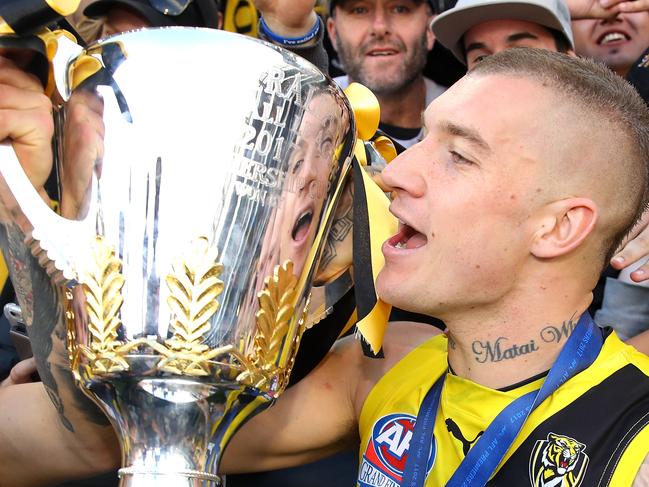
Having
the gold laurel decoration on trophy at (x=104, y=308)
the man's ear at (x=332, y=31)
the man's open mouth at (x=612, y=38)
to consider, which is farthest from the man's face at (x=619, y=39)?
the gold laurel decoration on trophy at (x=104, y=308)

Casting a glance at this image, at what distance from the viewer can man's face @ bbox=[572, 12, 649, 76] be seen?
3.02 metres

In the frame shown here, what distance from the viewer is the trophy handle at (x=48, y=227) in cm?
179

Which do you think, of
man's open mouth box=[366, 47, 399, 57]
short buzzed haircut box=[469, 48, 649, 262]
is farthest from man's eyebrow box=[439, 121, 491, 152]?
man's open mouth box=[366, 47, 399, 57]

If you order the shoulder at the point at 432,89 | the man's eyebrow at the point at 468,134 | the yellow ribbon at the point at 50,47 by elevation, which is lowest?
the man's eyebrow at the point at 468,134

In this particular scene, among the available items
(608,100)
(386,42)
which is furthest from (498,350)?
(386,42)

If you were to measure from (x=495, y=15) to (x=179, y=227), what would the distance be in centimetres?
167

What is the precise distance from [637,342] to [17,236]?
1.43 meters

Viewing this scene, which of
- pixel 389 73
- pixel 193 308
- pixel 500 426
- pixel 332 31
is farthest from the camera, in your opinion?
pixel 332 31

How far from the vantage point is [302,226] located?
6.19ft

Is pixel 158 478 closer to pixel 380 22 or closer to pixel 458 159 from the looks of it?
pixel 458 159

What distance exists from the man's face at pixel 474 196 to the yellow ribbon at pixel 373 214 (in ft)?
0.13

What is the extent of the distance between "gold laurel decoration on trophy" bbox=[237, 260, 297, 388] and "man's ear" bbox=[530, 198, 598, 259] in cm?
51

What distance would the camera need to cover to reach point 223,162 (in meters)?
1.76

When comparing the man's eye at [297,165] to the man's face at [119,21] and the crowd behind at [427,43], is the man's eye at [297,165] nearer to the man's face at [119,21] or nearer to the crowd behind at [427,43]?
the crowd behind at [427,43]
